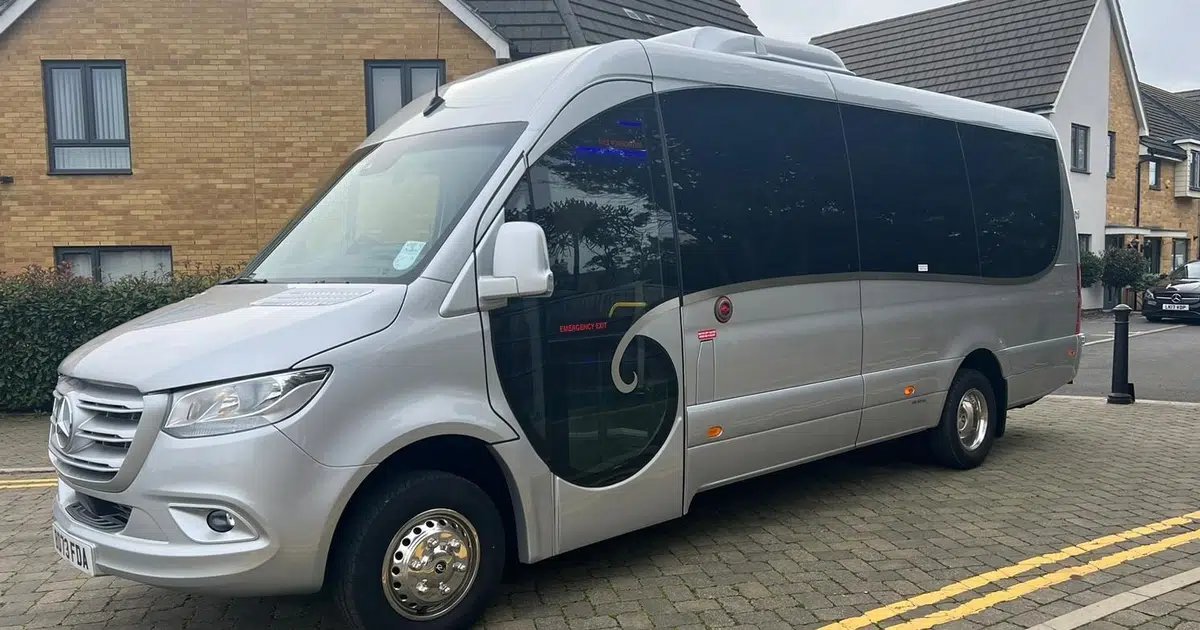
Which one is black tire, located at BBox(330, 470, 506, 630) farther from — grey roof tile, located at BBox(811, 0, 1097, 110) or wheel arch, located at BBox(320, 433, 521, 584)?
grey roof tile, located at BBox(811, 0, 1097, 110)

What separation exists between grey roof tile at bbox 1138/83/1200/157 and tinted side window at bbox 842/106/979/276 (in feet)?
95.3

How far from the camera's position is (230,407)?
3.41 metres

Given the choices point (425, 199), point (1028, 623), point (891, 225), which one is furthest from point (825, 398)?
point (425, 199)

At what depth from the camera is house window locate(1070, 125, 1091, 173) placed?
26.4 m

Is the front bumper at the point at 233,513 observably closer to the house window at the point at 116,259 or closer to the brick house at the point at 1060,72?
the house window at the point at 116,259

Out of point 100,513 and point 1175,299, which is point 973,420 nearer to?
point 100,513

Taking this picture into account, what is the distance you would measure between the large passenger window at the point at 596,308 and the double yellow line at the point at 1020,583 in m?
1.39

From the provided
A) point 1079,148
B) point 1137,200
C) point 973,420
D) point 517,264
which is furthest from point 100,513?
point 1137,200

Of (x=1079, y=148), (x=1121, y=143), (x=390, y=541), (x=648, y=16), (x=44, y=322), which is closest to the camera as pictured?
(x=390, y=541)

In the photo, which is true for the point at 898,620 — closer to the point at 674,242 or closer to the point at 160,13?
the point at 674,242

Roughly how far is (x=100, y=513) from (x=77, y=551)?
17cm

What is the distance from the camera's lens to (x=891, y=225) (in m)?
6.30

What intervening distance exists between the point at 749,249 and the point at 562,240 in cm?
140

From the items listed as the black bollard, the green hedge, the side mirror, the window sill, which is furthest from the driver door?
the window sill
